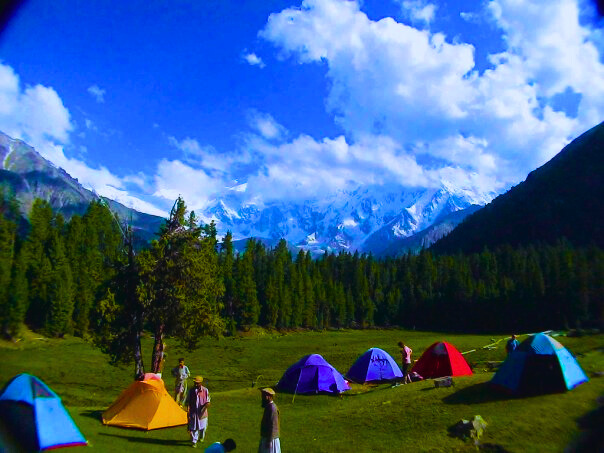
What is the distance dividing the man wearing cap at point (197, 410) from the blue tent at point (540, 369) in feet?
39.3

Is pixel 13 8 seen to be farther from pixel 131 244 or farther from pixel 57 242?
pixel 57 242

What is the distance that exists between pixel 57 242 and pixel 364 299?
86.4m

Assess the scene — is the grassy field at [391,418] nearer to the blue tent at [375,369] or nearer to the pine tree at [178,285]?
the blue tent at [375,369]

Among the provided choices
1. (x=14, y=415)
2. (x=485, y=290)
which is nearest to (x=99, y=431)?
(x=14, y=415)

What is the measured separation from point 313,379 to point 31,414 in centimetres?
1762

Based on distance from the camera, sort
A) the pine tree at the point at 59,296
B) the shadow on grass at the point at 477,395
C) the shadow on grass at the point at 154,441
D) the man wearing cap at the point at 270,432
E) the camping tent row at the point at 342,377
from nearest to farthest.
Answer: the man wearing cap at the point at 270,432
the shadow on grass at the point at 154,441
the shadow on grass at the point at 477,395
the camping tent row at the point at 342,377
the pine tree at the point at 59,296

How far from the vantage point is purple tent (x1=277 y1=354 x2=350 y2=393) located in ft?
93.7

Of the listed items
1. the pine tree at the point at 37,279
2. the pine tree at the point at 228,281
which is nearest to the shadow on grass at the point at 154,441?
the pine tree at the point at 37,279

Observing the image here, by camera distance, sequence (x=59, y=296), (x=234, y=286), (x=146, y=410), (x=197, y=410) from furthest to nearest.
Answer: (x=234, y=286) → (x=59, y=296) → (x=146, y=410) → (x=197, y=410)

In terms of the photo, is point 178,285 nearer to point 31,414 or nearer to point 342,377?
point 342,377

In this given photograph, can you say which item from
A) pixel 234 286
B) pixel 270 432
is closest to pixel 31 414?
pixel 270 432

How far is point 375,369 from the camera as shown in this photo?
31.5 meters

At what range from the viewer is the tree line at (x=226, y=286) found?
29500 mm

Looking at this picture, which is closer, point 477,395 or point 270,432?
point 270,432
